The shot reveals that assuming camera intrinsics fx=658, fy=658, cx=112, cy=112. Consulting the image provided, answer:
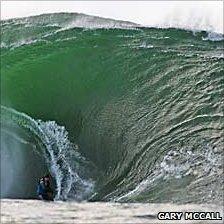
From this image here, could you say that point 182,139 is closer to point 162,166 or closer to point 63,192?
point 162,166

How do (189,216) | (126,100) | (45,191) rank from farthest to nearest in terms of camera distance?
(126,100)
(45,191)
(189,216)

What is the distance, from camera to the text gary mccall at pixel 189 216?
439 centimetres

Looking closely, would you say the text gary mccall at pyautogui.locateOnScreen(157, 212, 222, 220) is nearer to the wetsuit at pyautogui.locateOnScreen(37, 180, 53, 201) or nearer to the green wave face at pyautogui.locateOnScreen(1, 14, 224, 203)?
the green wave face at pyautogui.locateOnScreen(1, 14, 224, 203)

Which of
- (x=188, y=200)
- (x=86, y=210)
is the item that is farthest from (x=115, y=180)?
(x=86, y=210)

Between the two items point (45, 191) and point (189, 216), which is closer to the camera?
point (189, 216)

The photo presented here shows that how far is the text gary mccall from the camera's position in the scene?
4.39m

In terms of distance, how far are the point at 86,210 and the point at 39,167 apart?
5.28 meters

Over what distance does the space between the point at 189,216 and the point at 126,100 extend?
5567 millimetres

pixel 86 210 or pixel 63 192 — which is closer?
pixel 86 210

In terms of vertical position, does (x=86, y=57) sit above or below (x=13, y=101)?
above

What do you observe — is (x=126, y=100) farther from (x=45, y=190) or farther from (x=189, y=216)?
(x=189, y=216)

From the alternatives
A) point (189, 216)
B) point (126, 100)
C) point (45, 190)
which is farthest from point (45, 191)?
point (189, 216)

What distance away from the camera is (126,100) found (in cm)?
994

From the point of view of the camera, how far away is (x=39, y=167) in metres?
9.76
